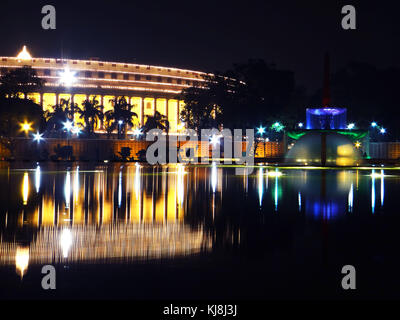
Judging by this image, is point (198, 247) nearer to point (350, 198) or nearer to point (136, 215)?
point (136, 215)

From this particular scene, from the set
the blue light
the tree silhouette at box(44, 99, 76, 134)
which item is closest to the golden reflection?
the blue light

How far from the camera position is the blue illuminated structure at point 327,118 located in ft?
252

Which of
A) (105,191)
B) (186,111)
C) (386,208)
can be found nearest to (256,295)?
(386,208)

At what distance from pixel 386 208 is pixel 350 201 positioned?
7.07ft

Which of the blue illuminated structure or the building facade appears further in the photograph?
the building facade

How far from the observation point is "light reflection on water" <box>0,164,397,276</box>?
9.98 metres

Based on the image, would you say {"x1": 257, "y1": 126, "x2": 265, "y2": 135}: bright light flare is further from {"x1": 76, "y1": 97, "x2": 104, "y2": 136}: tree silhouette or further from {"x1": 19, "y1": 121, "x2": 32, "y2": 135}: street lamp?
{"x1": 19, "y1": 121, "x2": 32, "y2": 135}: street lamp

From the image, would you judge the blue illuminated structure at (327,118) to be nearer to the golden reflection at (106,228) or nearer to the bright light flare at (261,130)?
the bright light flare at (261,130)

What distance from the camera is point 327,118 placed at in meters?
77.6

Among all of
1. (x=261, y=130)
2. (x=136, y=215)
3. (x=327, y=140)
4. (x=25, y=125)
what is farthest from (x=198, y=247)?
(x=261, y=130)

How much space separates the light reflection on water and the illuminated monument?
45.4m

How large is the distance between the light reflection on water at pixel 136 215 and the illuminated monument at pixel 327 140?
45443 mm

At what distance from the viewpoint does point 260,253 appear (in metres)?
9.80

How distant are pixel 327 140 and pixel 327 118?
7.08 metres
